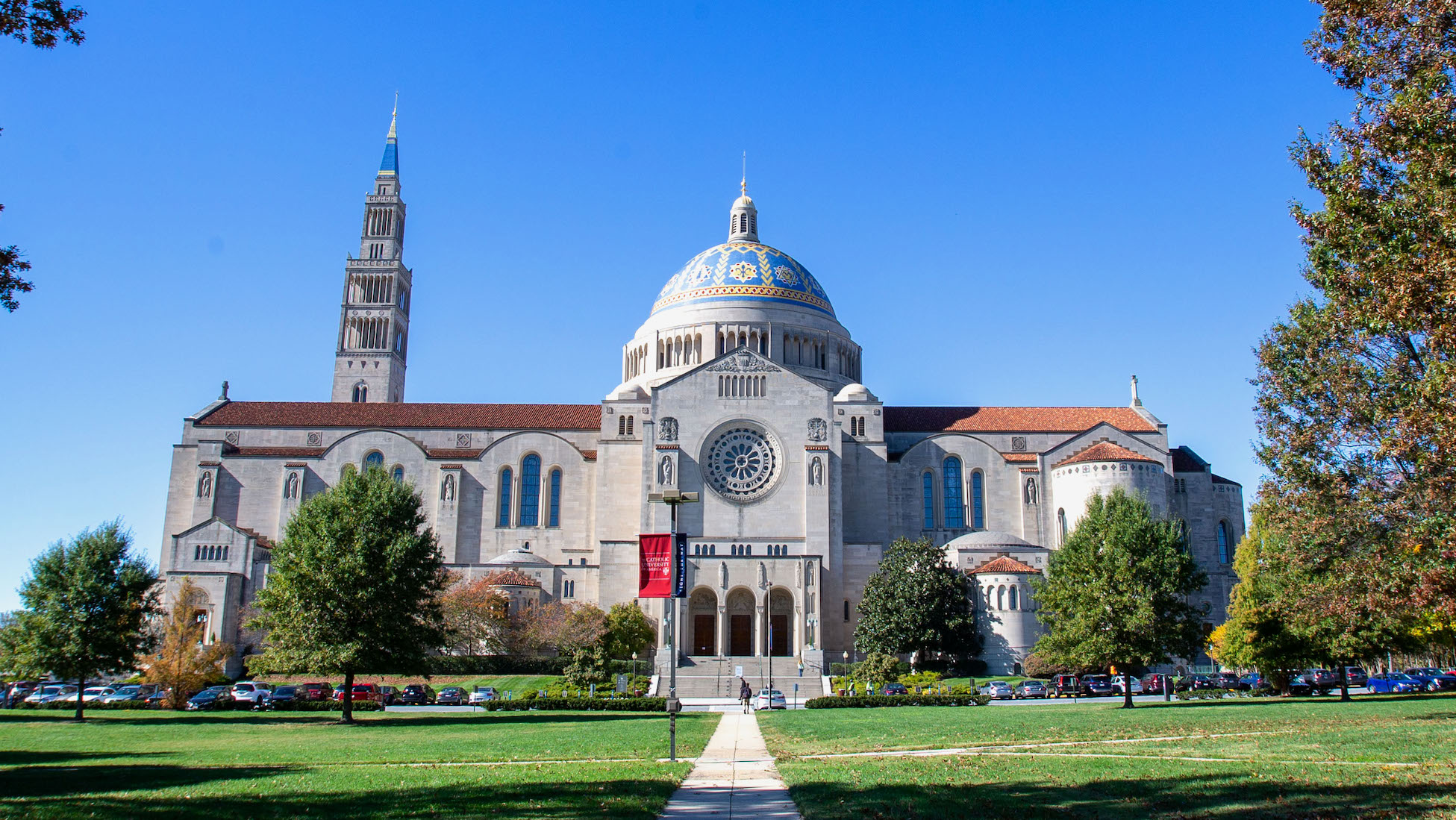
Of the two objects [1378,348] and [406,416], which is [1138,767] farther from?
[406,416]

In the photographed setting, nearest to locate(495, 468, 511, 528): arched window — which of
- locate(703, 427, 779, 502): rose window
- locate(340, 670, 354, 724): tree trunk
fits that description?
locate(703, 427, 779, 502): rose window

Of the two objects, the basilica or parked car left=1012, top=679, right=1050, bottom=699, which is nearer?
parked car left=1012, top=679, right=1050, bottom=699

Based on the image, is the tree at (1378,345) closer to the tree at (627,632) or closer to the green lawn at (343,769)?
the green lawn at (343,769)

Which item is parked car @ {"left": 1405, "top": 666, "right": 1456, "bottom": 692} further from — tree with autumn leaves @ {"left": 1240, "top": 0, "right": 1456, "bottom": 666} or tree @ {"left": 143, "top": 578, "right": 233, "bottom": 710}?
tree @ {"left": 143, "top": 578, "right": 233, "bottom": 710}

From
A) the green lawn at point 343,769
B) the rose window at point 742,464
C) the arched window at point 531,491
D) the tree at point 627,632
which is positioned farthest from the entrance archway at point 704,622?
the green lawn at point 343,769

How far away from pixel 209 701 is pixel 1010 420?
52575 millimetres

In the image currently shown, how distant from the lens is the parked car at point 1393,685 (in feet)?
157

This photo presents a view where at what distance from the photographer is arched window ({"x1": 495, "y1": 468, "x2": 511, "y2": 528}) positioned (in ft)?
234

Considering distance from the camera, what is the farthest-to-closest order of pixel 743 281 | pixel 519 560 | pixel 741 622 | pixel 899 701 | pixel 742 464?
pixel 743 281 → pixel 742 464 → pixel 519 560 → pixel 741 622 → pixel 899 701

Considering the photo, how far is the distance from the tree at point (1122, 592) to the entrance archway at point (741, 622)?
82.4 ft

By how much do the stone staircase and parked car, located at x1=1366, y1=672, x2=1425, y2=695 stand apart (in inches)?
1003

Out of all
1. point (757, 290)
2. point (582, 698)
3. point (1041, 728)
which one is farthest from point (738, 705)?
point (757, 290)

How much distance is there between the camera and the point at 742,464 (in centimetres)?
6825

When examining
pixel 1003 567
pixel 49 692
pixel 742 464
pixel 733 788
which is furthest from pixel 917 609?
pixel 49 692
